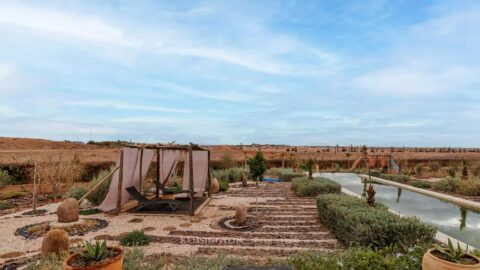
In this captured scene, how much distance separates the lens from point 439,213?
870 cm

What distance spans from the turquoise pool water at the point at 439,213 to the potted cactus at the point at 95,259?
6.58 metres

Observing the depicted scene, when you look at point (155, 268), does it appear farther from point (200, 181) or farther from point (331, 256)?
point (200, 181)

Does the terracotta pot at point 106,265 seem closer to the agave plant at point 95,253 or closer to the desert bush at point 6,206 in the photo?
the agave plant at point 95,253

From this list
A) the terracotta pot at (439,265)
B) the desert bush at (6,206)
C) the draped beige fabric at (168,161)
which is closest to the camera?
the terracotta pot at (439,265)

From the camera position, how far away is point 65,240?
5199mm

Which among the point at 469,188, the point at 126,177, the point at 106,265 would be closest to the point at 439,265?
the point at 106,265

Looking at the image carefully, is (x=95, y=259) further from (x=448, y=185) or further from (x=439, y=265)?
(x=448, y=185)

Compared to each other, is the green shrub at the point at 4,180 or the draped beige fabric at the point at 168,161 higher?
the draped beige fabric at the point at 168,161

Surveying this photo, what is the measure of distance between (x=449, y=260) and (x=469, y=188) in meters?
11.1

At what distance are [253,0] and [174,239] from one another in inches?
284

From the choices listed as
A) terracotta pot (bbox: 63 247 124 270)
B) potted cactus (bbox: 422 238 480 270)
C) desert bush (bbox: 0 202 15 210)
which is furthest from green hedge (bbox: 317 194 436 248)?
desert bush (bbox: 0 202 15 210)

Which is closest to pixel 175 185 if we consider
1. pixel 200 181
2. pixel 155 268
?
pixel 200 181

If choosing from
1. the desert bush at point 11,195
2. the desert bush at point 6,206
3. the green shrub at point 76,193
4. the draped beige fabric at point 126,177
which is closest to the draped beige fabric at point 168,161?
the draped beige fabric at point 126,177

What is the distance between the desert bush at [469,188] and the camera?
11.8 meters
